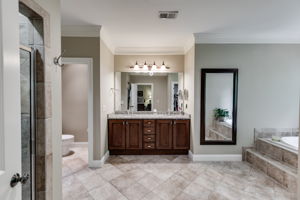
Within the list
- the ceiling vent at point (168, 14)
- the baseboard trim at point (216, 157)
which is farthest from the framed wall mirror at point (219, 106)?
the ceiling vent at point (168, 14)

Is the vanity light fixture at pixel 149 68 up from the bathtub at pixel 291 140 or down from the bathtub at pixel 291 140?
up

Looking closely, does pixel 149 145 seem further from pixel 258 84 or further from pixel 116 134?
pixel 258 84

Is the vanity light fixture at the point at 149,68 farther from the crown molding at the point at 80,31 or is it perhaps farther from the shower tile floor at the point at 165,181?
the shower tile floor at the point at 165,181

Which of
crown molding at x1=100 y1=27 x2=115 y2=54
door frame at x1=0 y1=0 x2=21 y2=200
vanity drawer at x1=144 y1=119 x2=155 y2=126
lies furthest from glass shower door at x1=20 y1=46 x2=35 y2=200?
vanity drawer at x1=144 y1=119 x2=155 y2=126

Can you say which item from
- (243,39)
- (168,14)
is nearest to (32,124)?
(168,14)

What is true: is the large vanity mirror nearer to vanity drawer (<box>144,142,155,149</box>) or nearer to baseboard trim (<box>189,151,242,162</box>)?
vanity drawer (<box>144,142,155,149</box>)

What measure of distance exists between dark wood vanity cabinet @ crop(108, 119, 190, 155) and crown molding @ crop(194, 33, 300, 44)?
1769 mm

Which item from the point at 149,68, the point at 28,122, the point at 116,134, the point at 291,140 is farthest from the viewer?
the point at 149,68

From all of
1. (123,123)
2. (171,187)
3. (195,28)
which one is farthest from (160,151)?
(195,28)

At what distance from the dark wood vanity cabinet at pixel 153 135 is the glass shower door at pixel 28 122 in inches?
91.3

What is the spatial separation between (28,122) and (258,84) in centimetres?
392

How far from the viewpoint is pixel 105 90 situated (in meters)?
3.52

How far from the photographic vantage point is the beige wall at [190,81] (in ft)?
11.5

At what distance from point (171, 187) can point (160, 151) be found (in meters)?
1.31
